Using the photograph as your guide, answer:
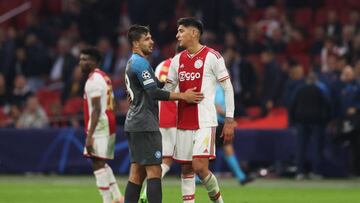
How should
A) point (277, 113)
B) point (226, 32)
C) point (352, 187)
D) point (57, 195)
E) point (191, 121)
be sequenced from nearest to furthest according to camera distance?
1. point (191, 121)
2. point (57, 195)
3. point (352, 187)
4. point (277, 113)
5. point (226, 32)

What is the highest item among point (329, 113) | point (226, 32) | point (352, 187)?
point (226, 32)

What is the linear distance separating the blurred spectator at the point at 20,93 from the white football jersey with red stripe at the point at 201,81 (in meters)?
11.4

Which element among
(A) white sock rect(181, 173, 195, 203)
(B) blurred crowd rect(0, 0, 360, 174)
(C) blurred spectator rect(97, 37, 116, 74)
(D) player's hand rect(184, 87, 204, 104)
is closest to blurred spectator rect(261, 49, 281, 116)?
(B) blurred crowd rect(0, 0, 360, 174)

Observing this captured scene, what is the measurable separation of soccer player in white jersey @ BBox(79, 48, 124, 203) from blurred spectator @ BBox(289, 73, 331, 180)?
6.89 metres

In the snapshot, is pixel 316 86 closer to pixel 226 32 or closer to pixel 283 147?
pixel 283 147

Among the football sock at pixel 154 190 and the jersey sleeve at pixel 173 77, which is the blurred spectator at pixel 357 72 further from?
the football sock at pixel 154 190

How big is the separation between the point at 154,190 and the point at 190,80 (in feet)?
4.73

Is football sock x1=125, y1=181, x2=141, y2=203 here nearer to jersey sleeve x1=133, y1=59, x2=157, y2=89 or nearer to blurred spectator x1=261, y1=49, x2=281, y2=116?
jersey sleeve x1=133, y1=59, x2=157, y2=89

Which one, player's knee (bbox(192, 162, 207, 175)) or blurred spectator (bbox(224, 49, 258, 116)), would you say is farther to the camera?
blurred spectator (bbox(224, 49, 258, 116))

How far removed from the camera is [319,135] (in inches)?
808

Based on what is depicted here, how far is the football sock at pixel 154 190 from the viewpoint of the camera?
11.7m

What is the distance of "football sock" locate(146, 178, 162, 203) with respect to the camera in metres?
11.7

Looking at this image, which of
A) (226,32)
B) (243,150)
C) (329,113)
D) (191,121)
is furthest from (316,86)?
(191,121)

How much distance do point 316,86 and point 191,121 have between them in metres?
8.50
